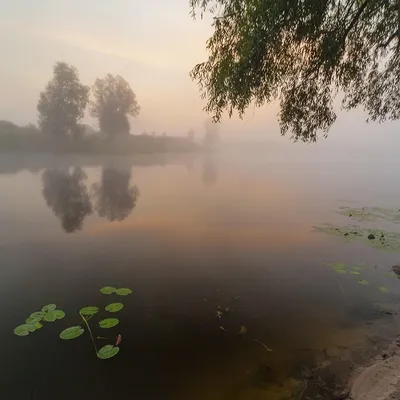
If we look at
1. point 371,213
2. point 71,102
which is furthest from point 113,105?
point 371,213

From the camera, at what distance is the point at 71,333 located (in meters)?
6.11

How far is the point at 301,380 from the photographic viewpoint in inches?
197

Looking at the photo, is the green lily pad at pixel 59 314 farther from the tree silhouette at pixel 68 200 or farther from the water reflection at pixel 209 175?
the water reflection at pixel 209 175

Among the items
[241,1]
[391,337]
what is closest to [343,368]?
[391,337]

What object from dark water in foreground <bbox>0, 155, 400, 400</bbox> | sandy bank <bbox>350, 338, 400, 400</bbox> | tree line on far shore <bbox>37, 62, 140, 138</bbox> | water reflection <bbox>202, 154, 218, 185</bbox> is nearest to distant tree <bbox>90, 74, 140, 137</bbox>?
tree line on far shore <bbox>37, 62, 140, 138</bbox>

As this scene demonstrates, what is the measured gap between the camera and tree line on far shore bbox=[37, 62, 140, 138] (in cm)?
5272

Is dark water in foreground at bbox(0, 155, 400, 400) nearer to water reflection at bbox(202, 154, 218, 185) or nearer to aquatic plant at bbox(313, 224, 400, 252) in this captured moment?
aquatic plant at bbox(313, 224, 400, 252)

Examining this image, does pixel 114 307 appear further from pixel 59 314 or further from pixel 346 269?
pixel 346 269

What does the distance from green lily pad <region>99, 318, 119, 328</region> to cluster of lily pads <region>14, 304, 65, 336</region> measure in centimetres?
119

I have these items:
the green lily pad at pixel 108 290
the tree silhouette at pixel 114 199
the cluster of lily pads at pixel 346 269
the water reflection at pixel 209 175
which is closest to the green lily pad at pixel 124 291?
the green lily pad at pixel 108 290

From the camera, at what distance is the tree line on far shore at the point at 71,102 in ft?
173

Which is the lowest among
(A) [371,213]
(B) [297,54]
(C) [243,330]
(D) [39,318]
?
(D) [39,318]

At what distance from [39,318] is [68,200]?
16.5 m

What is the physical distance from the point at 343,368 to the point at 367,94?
10089mm
